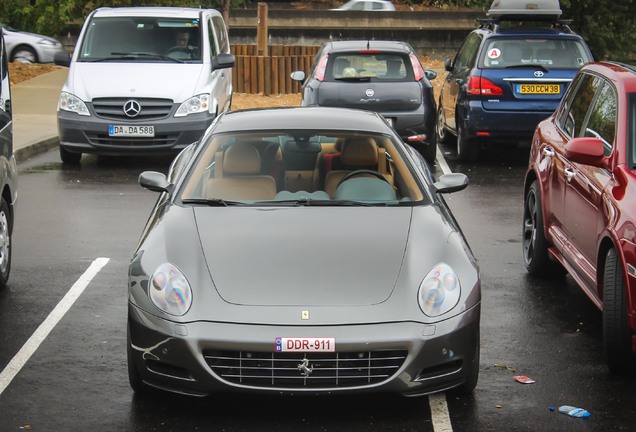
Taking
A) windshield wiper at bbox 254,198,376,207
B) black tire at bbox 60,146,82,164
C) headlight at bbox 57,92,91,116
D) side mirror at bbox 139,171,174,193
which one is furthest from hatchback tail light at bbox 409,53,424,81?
windshield wiper at bbox 254,198,376,207

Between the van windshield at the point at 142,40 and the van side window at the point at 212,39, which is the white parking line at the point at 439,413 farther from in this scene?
the van side window at the point at 212,39

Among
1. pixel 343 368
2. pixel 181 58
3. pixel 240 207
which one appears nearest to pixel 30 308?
pixel 240 207

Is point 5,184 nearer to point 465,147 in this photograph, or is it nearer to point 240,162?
point 240,162

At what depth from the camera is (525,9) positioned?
1780 cm

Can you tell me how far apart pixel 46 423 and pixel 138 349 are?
577 mm

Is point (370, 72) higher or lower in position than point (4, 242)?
lower

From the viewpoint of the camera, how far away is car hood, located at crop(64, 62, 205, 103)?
1510cm

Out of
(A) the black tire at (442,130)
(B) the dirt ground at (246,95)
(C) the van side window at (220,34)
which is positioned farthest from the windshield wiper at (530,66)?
(B) the dirt ground at (246,95)

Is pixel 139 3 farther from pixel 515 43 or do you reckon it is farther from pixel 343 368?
pixel 343 368

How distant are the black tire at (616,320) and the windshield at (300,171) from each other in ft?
3.85

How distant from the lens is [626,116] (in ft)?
24.7

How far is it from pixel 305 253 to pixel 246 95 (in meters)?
18.1

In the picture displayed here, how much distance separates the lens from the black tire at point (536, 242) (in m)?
9.23

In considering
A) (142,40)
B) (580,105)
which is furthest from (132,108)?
(580,105)
